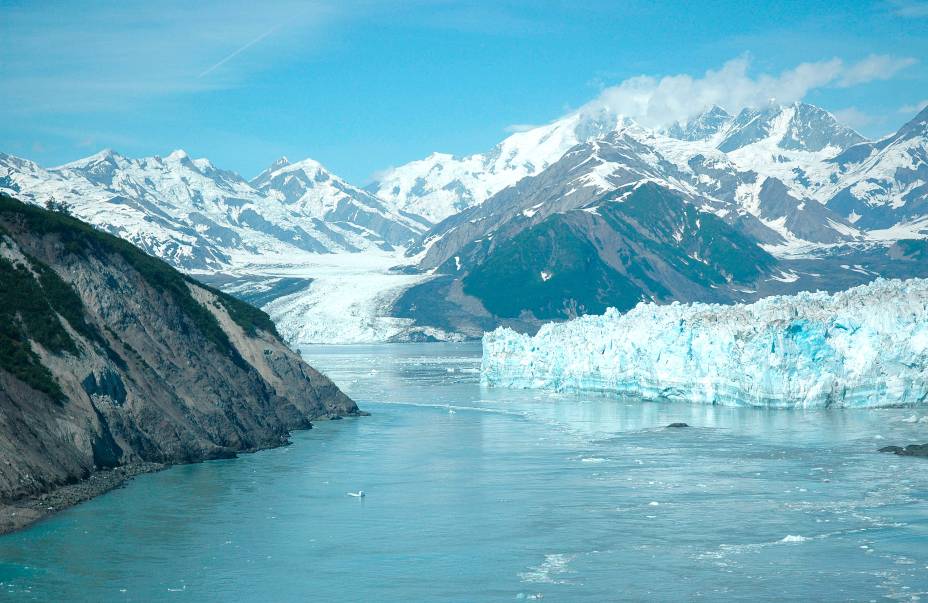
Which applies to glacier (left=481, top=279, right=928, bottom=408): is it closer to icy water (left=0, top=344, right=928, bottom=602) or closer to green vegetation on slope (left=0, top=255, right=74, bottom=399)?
icy water (left=0, top=344, right=928, bottom=602)

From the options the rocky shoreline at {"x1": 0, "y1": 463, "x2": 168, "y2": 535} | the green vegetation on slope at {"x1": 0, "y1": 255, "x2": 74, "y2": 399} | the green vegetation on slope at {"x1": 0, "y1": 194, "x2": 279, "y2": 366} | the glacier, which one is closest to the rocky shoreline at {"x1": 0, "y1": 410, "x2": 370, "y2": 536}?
the rocky shoreline at {"x1": 0, "y1": 463, "x2": 168, "y2": 535}

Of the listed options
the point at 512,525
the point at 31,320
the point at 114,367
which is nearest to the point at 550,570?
the point at 512,525

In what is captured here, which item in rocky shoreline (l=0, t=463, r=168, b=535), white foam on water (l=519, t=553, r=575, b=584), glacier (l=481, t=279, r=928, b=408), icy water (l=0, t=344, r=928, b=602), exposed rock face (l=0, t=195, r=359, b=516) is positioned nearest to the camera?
icy water (l=0, t=344, r=928, b=602)

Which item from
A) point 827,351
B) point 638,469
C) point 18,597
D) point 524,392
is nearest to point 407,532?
point 18,597

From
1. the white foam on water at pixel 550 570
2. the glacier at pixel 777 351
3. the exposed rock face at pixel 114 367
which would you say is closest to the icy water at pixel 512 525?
the white foam on water at pixel 550 570

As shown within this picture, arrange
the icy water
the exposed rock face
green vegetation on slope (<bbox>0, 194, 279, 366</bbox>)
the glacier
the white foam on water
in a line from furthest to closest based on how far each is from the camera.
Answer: the glacier → green vegetation on slope (<bbox>0, 194, 279, 366</bbox>) → the exposed rock face → the white foam on water → the icy water

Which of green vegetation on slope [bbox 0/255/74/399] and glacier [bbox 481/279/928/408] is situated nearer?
green vegetation on slope [bbox 0/255/74/399]

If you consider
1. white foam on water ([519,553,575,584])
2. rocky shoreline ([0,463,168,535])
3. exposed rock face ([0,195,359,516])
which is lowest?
white foam on water ([519,553,575,584])

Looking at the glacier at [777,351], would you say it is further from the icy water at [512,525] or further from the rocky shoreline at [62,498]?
the rocky shoreline at [62,498]
